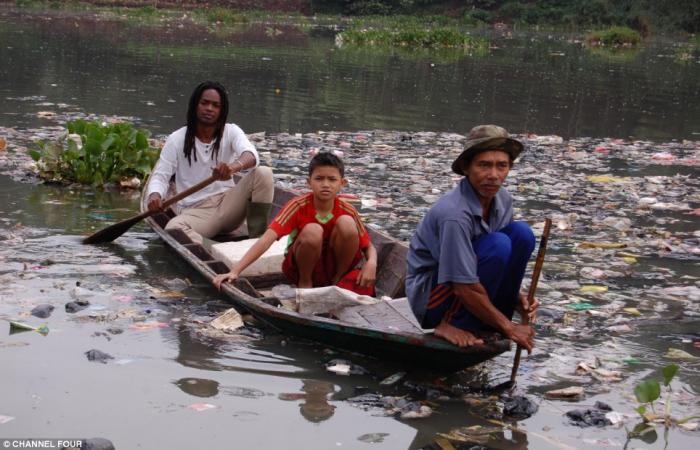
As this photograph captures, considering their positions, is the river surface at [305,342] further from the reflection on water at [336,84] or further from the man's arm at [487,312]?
the man's arm at [487,312]

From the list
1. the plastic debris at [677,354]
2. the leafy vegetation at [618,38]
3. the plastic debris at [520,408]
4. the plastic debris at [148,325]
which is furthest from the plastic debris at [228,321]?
the leafy vegetation at [618,38]

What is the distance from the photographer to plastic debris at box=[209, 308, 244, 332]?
495 cm

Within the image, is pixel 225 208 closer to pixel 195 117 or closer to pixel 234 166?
pixel 234 166

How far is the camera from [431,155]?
10359 mm

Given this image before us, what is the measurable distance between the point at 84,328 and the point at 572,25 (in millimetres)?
45611

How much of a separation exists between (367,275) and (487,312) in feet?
3.75

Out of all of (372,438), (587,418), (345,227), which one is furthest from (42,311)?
(587,418)

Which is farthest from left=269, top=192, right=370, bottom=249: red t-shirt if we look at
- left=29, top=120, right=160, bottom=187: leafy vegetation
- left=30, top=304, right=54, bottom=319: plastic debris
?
left=29, top=120, right=160, bottom=187: leafy vegetation

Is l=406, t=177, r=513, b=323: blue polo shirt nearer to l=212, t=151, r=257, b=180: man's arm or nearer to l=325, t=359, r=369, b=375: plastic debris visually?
l=325, t=359, r=369, b=375: plastic debris

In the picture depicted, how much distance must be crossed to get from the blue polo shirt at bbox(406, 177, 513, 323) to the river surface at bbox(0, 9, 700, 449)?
0.53 meters

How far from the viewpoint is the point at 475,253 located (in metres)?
3.94

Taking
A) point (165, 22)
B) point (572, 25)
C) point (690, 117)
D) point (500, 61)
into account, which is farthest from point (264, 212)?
point (572, 25)

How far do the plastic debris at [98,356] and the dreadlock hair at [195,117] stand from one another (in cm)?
210

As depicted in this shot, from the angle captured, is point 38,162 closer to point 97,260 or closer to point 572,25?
point 97,260
